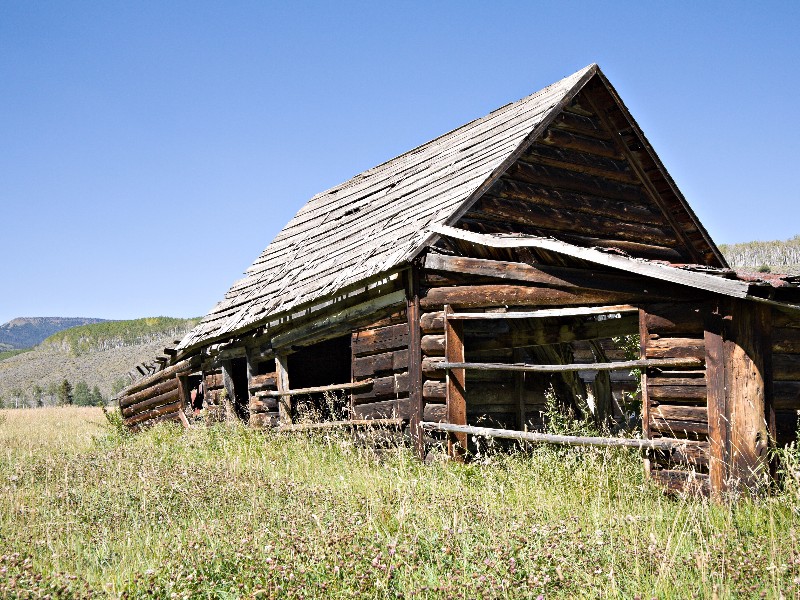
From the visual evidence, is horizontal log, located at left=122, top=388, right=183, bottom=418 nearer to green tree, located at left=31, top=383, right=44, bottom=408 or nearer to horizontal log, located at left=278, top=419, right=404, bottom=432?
horizontal log, located at left=278, top=419, right=404, bottom=432

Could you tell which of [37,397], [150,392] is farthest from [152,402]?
[37,397]

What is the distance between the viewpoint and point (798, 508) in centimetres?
519

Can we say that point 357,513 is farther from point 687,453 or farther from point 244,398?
point 244,398

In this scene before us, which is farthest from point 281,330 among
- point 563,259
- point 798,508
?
point 798,508

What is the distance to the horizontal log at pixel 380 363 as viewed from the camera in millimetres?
8664

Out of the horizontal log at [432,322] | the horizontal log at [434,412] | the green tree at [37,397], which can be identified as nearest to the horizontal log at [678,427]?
the horizontal log at [434,412]

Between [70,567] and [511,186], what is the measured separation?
21.3ft

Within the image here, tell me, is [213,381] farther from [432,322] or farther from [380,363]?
[432,322]

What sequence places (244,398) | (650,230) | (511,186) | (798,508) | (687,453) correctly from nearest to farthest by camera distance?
(798,508), (687,453), (511,186), (650,230), (244,398)

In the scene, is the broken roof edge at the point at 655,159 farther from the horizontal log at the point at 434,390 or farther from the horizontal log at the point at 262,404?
the horizontal log at the point at 262,404

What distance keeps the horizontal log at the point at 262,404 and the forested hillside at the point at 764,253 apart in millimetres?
51484

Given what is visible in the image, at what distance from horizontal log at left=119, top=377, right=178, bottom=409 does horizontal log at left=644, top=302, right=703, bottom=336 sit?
34.0 ft

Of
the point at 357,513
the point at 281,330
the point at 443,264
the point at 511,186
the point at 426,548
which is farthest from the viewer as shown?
the point at 281,330

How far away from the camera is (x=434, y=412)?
8156 mm
